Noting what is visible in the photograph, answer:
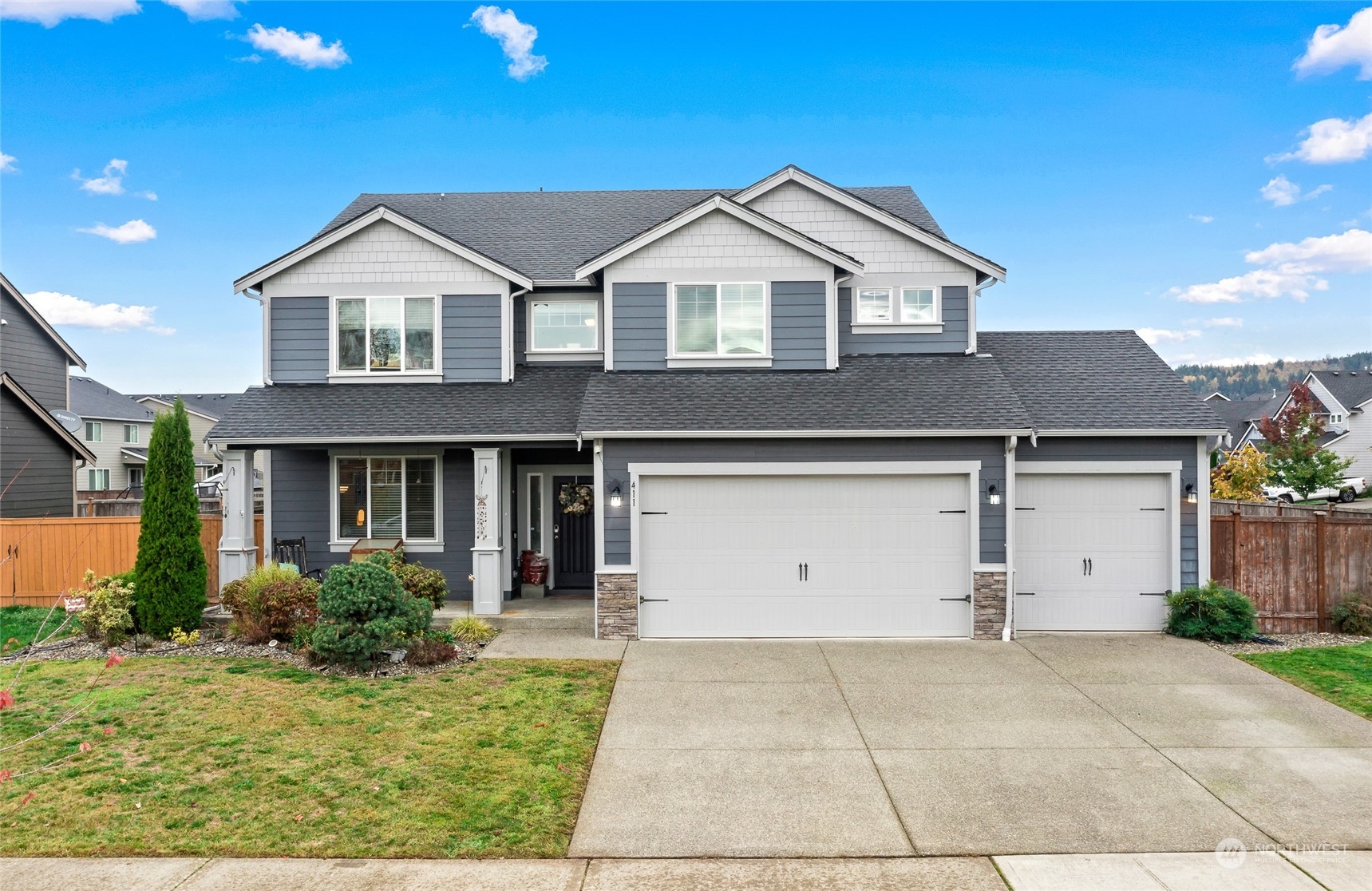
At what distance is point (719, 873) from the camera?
448 cm

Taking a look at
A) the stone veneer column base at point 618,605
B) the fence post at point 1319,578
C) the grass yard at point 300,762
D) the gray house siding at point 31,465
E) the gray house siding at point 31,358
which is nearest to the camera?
the grass yard at point 300,762

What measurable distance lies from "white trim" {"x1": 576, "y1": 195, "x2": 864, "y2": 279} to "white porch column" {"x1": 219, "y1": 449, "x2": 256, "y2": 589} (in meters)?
6.35

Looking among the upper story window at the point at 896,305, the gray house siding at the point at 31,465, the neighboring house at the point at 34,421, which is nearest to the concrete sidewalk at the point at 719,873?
the upper story window at the point at 896,305

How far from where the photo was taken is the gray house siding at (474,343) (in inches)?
503

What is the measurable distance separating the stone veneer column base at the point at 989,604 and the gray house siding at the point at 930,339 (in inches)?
174

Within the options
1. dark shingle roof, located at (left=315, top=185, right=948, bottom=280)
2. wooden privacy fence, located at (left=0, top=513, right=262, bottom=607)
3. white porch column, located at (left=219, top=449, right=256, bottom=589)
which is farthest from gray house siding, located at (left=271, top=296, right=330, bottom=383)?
wooden privacy fence, located at (left=0, top=513, right=262, bottom=607)

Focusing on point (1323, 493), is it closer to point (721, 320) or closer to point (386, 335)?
point (721, 320)

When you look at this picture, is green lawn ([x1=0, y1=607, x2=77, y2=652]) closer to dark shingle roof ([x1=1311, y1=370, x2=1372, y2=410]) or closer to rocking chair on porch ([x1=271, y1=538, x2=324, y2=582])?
rocking chair on porch ([x1=271, y1=538, x2=324, y2=582])

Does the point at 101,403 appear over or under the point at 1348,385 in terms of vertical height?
under

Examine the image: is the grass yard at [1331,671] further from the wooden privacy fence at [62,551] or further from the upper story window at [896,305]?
the wooden privacy fence at [62,551]

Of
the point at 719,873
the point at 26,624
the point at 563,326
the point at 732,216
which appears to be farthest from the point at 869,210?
the point at 26,624

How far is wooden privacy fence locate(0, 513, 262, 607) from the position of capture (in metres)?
12.5

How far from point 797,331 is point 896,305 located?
7.60 ft

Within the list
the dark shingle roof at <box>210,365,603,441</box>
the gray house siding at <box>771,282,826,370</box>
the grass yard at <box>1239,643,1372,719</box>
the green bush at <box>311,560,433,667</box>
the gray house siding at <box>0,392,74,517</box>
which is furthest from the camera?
the gray house siding at <box>0,392,74,517</box>
